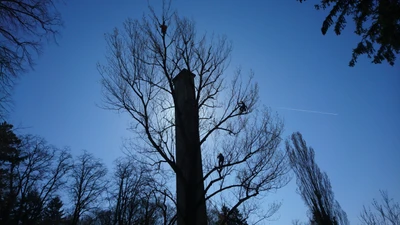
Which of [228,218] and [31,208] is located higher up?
[31,208]

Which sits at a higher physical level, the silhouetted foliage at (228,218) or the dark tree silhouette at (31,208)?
the dark tree silhouette at (31,208)

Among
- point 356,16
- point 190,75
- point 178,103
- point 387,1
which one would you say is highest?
point 190,75

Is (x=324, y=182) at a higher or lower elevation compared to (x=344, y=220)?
higher

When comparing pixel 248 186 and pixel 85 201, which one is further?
pixel 85 201

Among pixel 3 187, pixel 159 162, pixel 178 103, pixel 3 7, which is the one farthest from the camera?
pixel 3 187

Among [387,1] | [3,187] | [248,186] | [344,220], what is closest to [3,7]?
[387,1]

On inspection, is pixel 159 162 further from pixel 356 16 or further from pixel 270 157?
pixel 356 16

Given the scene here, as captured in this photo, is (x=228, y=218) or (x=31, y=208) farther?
(x=31, y=208)

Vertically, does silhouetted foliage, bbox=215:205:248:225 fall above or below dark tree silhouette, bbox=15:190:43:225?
below

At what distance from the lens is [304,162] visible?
20.3 m

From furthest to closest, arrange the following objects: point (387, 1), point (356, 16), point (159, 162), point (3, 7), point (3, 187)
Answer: point (3, 187) < point (159, 162) < point (3, 7) < point (356, 16) < point (387, 1)

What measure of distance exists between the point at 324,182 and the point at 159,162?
18995 mm

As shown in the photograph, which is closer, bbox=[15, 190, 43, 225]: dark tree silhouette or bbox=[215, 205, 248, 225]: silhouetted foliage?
bbox=[215, 205, 248, 225]: silhouetted foliage

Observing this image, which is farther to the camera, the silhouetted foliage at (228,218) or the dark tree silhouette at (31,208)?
the dark tree silhouette at (31,208)
